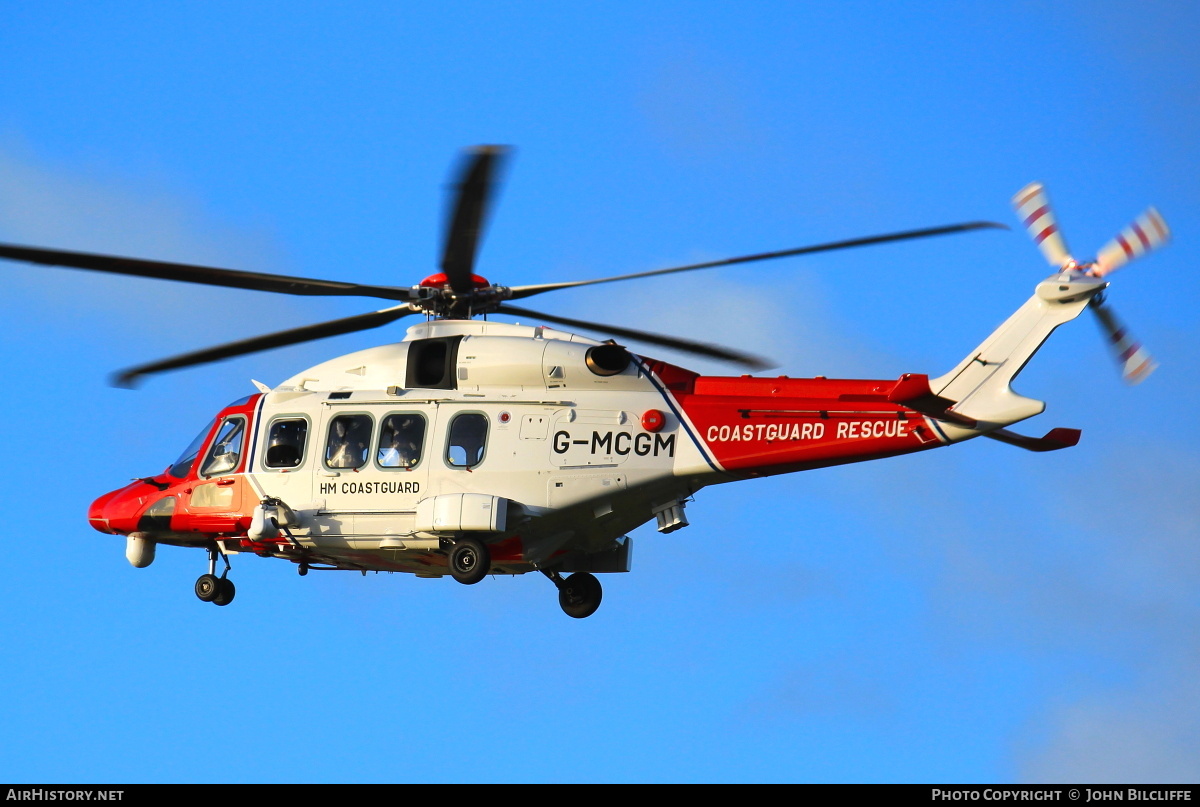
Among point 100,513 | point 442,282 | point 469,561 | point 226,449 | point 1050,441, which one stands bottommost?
point 469,561

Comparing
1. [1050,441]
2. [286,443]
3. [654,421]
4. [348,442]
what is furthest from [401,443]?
[1050,441]

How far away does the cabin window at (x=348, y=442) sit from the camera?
84.7 ft

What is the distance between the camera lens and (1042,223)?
22047 mm

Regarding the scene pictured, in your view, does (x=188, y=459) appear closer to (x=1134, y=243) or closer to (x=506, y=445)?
(x=506, y=445)

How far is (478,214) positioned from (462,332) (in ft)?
13.3

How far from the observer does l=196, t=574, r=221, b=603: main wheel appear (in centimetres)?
2689

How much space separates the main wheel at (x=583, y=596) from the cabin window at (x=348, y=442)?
13.4 feet

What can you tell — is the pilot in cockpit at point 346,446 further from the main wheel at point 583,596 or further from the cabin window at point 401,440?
the main wheel at point 583,596

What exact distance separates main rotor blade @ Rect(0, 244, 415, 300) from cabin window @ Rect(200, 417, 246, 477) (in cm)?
356

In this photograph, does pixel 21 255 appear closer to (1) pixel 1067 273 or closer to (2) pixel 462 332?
(2) pixel 462 332

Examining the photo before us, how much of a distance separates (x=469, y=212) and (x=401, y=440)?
4.85m

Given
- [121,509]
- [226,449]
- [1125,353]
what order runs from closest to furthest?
[1125,353] < [226,449] < [121,509]

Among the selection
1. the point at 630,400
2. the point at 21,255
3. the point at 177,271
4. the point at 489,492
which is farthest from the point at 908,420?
the point at 21,255
